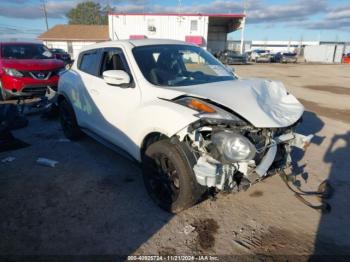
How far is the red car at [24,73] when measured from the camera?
28.6ft

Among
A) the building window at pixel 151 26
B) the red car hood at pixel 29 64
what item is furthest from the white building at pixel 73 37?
the red car hood at pixel 29 64

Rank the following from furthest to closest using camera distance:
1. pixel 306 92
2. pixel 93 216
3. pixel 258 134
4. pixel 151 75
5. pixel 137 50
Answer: pixel 306 92
pixel 137 50
pixel 151 75
pixel 93 216
pixel 258 134

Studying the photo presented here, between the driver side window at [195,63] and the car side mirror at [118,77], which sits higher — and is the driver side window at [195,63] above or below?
above

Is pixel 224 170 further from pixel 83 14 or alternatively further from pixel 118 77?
pixel 83 14

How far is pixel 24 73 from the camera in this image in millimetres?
8781

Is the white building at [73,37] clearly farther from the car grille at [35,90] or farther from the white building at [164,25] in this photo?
the car grille at [35,90]

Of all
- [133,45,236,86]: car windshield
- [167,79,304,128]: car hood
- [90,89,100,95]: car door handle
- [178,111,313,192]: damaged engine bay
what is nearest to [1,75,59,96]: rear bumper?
[90,89,100,95]: car door handle

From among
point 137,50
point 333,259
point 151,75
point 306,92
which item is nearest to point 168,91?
point 151,75

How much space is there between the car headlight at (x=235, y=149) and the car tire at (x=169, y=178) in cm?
38

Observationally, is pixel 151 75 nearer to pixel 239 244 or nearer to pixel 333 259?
pixel 239 244

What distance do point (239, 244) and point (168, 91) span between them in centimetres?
183

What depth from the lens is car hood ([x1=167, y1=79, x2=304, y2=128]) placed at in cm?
306

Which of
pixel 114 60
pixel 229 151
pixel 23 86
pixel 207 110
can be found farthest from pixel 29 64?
pixel 229 151

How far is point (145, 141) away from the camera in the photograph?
3568 mm
